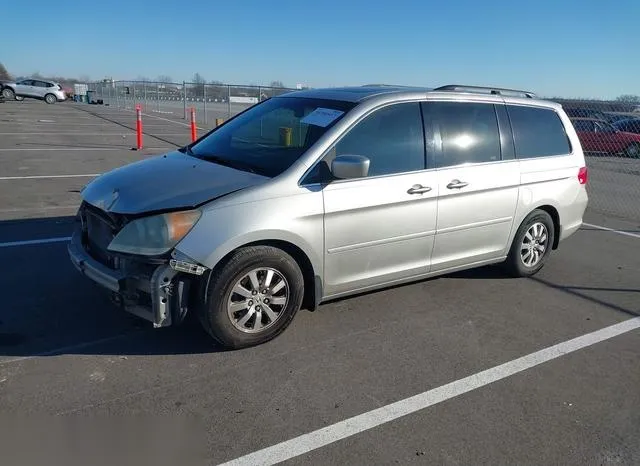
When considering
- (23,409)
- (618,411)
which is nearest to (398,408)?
(618,411)

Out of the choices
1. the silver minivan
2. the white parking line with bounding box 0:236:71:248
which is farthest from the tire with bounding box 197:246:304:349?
the white parking line with bounding box 0:236:71:248

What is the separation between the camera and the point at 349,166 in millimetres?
3859

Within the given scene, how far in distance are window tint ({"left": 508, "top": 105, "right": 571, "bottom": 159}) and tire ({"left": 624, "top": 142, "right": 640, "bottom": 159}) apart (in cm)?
1883

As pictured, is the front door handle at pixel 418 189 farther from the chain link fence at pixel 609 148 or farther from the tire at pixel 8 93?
the tire at pixel 8 93

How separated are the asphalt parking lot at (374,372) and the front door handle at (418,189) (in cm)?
104

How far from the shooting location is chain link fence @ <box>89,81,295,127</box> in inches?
1145

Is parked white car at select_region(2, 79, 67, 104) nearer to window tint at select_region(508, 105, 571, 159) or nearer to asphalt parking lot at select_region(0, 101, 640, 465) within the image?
asphalt parking lot at select_region(0, 101, 640, 465)

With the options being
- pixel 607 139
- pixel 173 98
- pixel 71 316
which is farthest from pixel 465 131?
pixel 173 98

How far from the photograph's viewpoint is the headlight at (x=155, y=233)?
11.4ft

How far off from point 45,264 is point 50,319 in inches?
55.5

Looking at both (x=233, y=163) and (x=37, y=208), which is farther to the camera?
(x=37, y=208)

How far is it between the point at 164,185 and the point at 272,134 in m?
1.19

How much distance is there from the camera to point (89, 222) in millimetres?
4117

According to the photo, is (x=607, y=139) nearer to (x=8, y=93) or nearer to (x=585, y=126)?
(x=585, y=126)
